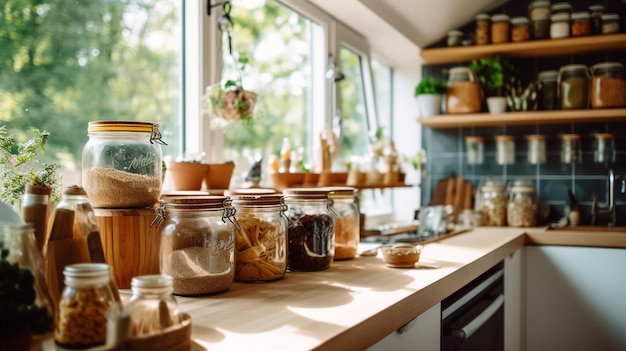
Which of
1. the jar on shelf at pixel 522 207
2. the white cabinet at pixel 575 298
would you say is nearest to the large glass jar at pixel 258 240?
the white cabinet at pixel 575 298

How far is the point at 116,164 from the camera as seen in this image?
1291 mm

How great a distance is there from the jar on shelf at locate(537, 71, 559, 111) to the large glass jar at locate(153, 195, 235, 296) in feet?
8.45

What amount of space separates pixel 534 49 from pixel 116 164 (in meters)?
2.70

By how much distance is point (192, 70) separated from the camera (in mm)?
2129

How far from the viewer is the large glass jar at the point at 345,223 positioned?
1.81 m

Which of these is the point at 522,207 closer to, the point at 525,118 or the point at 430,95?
the point at 525,118

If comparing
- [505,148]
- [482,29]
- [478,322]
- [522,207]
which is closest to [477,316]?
[478,322]

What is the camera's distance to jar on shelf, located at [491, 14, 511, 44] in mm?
3359

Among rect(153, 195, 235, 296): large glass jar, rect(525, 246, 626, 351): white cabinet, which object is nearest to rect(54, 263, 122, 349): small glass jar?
rect(153, 195, 235, 296): large glass jar

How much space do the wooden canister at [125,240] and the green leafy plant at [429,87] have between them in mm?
2534

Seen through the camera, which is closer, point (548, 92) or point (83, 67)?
point (83, 67)

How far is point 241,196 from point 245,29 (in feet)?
9.79

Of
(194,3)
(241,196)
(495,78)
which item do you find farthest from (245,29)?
(241,196)

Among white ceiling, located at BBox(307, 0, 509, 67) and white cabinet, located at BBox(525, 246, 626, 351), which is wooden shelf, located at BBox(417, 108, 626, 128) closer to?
white ceiling, located at BBox(307, 0, 509, 67)
